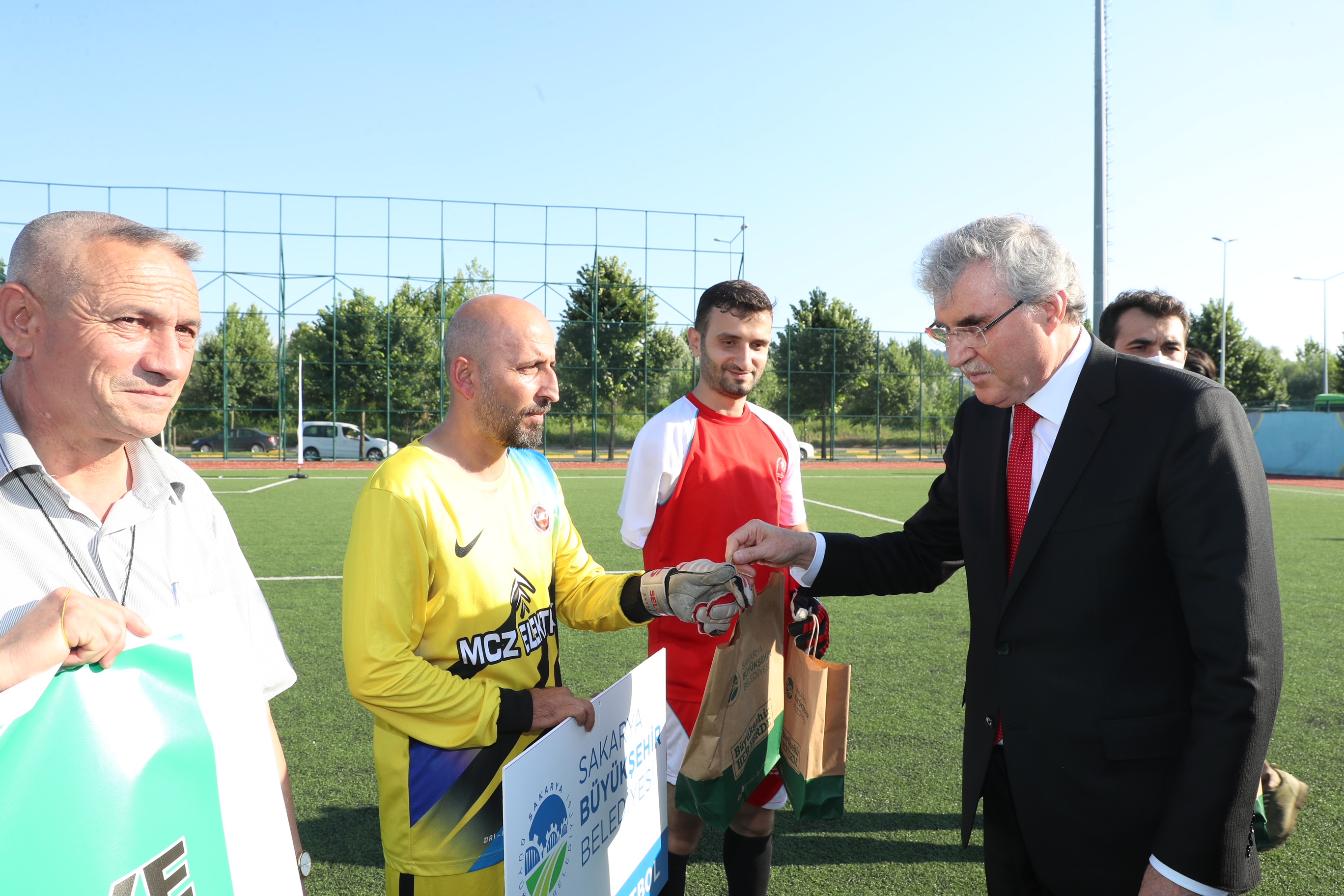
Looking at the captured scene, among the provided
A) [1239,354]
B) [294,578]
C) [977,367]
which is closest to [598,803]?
[977,367]

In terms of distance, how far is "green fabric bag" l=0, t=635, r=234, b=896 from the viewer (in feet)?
4.14

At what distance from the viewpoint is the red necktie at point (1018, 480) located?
2.29 metres

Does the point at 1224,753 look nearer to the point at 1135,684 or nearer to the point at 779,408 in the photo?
the point at 1135,684

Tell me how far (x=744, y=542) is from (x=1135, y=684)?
4.23 ft

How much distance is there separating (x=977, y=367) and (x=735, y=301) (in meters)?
1.44

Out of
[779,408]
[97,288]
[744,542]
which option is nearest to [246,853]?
[97,288]

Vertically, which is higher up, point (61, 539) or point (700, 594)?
point (61, 539)

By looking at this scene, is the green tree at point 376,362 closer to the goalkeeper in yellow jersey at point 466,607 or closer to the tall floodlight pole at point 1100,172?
the tall floodlight pole at point 1100,172

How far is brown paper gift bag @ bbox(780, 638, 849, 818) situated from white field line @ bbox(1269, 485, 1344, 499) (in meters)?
22.7

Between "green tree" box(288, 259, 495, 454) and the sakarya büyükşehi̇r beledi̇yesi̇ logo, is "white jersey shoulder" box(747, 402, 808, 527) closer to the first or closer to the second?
the sakarya büyükşehi̇r beledi̇yesi̇ logo

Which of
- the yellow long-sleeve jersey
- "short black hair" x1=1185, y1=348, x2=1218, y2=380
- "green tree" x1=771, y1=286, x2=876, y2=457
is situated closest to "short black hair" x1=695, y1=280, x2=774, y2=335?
the yellow long-sleeve jersey

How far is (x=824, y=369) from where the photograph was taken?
35.7m

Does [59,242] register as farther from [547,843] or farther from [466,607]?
[547,843]

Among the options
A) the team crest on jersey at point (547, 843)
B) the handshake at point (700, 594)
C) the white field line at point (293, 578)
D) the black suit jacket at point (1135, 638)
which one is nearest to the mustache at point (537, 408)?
the handshake at point (700, 594)
